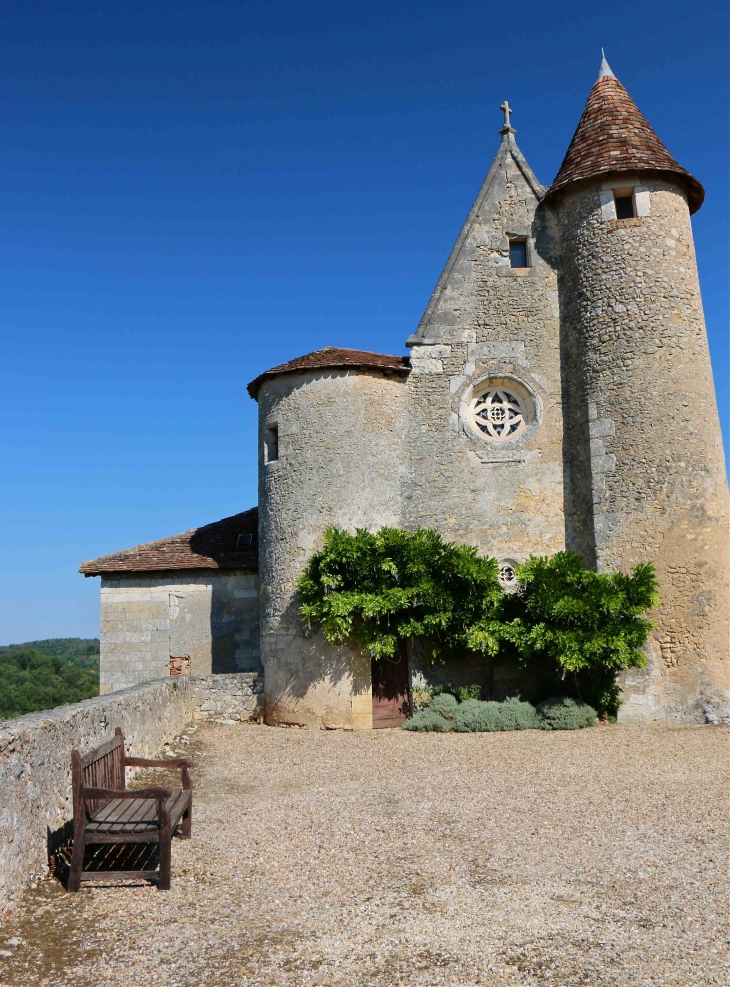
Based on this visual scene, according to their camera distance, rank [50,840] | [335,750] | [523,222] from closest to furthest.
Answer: [50,840] < [335,750] < [523,222]

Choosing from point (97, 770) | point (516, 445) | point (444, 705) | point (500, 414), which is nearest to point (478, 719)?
point (444, 705)

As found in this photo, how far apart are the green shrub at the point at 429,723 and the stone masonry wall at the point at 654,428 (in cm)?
283

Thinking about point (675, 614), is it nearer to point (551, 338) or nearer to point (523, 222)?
point (551, 338)

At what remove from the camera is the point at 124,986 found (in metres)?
3.86

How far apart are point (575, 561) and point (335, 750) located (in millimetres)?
4875

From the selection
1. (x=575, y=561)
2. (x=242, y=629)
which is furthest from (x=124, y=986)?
(x=242, y=629)

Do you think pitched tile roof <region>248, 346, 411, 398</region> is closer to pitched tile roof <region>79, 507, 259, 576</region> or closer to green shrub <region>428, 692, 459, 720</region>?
pitched tile roof <region>79, 507, 259, 576</region>

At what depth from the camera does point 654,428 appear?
495 inches

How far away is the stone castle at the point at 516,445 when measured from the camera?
1241cm

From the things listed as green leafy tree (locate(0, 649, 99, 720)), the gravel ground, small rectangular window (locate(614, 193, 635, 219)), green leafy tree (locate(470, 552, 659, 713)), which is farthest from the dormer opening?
green leafy tree (locate(0, 649, 99, 720))

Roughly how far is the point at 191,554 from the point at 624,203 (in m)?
10.4

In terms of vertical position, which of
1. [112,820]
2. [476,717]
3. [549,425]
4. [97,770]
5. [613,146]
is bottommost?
[476,717]

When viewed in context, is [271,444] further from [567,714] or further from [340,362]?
[567,714]

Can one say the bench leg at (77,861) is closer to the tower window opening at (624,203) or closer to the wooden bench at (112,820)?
the wooden bench at (112,820)
